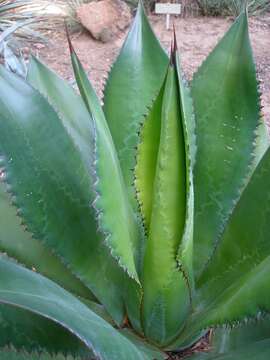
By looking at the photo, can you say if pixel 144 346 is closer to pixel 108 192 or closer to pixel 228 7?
pixel 108 192

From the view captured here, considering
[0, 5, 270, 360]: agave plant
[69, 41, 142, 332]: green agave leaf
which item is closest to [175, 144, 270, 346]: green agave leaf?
[0, 5, 270, 360]: agave plant

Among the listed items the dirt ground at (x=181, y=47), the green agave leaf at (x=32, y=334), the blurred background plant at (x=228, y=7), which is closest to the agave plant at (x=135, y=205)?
the green agave leaf at (x=32, y=334)

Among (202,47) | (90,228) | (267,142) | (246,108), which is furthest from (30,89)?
(202,47)

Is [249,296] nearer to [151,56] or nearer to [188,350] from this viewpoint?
[188,350]

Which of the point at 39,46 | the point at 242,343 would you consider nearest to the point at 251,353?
the point at 242,343

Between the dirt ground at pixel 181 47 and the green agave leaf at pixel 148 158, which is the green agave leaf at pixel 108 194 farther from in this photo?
the dirt ground at pixel 181 47
